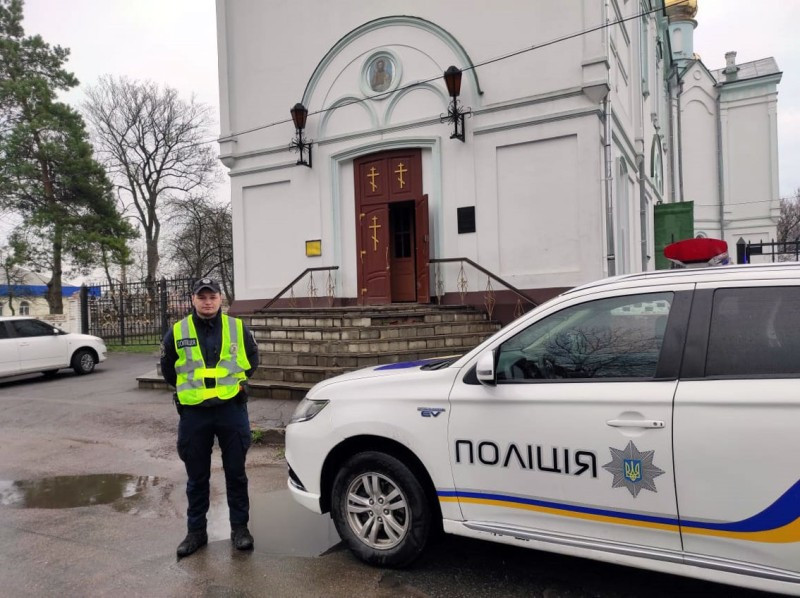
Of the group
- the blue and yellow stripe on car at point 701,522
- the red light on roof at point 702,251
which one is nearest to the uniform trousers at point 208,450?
the blue and yellow stripe on car at point 701,522

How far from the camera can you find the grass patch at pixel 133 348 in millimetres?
17734

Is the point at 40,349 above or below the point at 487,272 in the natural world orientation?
below

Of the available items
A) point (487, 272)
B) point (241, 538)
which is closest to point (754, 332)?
point (241, 538)

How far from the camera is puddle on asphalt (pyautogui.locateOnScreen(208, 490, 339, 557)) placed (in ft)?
13.6

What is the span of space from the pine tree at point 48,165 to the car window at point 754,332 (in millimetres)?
25802

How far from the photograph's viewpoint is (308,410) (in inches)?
158

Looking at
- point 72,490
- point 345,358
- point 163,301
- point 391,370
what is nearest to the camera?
point 391,370

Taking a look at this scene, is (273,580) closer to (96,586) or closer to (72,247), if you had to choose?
(96,586)

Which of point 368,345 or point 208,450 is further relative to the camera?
point 368,345

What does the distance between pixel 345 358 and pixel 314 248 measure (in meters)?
5.19

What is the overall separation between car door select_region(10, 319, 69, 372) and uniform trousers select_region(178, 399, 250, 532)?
11038 mm

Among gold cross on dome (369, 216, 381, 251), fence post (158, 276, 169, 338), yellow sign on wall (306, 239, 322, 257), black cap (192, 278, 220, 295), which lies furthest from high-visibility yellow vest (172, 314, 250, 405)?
fence post (158, 276, 169, 338)

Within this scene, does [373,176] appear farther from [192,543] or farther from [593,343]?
[593,343]

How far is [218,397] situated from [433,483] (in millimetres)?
1649
